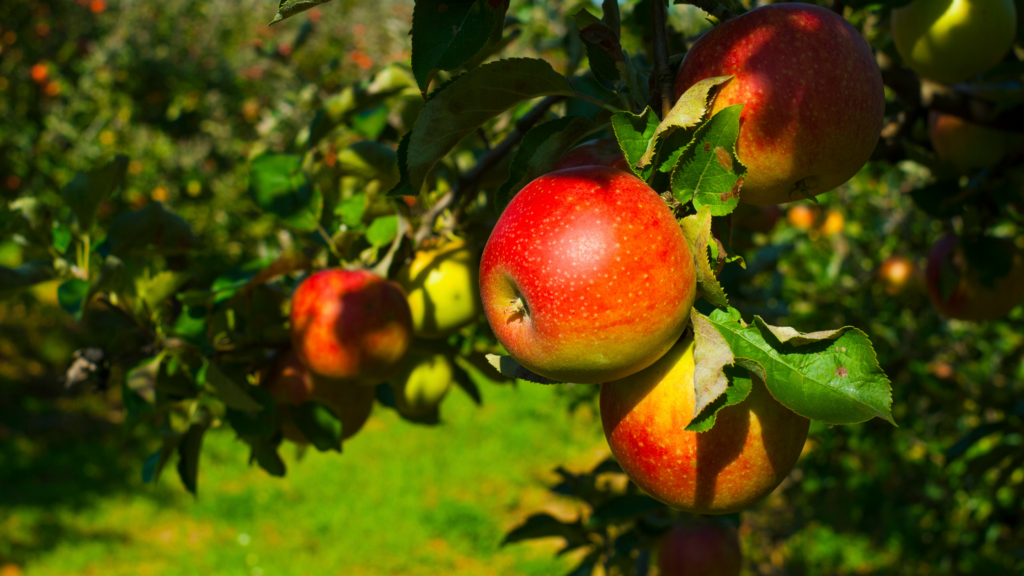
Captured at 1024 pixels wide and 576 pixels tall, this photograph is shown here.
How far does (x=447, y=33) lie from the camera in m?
0.68

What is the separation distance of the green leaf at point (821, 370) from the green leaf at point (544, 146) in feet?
0.87

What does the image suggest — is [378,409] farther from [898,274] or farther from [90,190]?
[90,190]

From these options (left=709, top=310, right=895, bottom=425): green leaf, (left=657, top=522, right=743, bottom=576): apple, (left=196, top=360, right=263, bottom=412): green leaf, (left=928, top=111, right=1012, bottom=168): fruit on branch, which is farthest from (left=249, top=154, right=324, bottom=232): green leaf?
(left=928, top=111, right=1012, bottom=168): fruit on branch

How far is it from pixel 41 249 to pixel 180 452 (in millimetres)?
442

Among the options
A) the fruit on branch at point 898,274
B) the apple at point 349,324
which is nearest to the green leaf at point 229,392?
the apple at point 349,324

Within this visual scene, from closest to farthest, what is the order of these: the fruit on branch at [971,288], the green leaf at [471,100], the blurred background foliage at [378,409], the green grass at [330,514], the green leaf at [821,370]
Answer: the green leaf at [821,370] < the green leaf at [471,100] < the fruit on branch at [971,288] < the blurred background foliage at [378,409] < the green grass at [330,514]

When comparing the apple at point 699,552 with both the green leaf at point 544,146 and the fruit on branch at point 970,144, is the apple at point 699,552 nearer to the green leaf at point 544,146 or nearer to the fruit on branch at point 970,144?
the fruit on branch at point 970,144

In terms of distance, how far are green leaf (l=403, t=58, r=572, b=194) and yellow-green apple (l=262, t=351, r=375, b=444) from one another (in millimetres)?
629

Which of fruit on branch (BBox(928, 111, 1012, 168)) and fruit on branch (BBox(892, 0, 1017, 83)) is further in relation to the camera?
fruit on branch (BBox(928, 111, 1012, 168))

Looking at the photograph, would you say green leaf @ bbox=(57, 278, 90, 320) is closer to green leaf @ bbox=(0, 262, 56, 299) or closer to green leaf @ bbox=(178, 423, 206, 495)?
green leaf @ bbox=(0, 262, 56, 299)

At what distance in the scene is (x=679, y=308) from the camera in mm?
628

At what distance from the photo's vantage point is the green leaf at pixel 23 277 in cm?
114

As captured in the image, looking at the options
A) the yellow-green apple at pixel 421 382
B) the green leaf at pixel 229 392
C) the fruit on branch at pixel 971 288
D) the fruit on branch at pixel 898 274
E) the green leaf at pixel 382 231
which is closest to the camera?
the green leaf at pixel 229 392

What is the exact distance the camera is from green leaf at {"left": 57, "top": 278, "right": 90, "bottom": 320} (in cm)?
107
